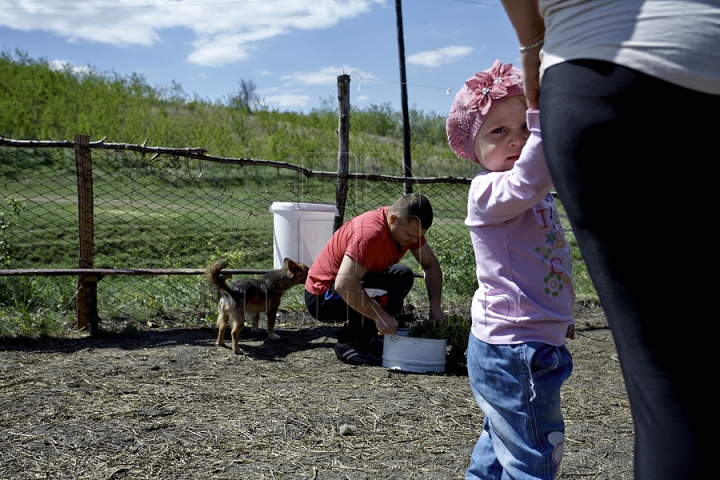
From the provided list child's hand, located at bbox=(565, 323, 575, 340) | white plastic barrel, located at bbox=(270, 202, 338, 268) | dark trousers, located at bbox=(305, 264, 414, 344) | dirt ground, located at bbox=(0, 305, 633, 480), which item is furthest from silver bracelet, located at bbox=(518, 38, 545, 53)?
white plastic barrel, located at bbox=(270, 202, 338, 268)

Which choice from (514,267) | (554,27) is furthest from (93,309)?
(554,27)

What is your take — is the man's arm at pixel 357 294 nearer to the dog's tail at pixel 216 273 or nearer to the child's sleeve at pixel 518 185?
the dog's tail at pixel 216 273

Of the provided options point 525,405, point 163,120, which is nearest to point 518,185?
point 525,405

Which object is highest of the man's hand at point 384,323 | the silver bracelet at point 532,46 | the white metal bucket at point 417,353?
the silver bracelet at point 532,46

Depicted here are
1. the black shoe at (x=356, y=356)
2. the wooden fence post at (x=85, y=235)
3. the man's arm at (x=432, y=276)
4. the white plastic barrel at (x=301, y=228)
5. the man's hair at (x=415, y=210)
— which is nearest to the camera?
the man's hair at (x=415, y=210)

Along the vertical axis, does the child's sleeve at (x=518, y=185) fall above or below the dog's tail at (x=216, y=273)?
above

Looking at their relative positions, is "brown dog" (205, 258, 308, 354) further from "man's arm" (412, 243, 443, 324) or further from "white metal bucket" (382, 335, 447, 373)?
"white metal bucket" (382, 335, 447, 373)

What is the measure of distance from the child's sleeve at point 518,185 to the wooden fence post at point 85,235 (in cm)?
472

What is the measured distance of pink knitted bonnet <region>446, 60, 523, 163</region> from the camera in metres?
1.66

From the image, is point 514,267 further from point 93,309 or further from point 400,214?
point 93,309

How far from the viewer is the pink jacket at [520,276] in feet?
5.34

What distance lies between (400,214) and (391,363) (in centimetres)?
112

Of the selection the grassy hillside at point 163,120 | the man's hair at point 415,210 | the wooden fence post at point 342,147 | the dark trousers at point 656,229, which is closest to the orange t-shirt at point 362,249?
the man's hair at point 415,210

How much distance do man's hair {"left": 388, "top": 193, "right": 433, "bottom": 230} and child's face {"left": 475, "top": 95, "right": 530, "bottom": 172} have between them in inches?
101
